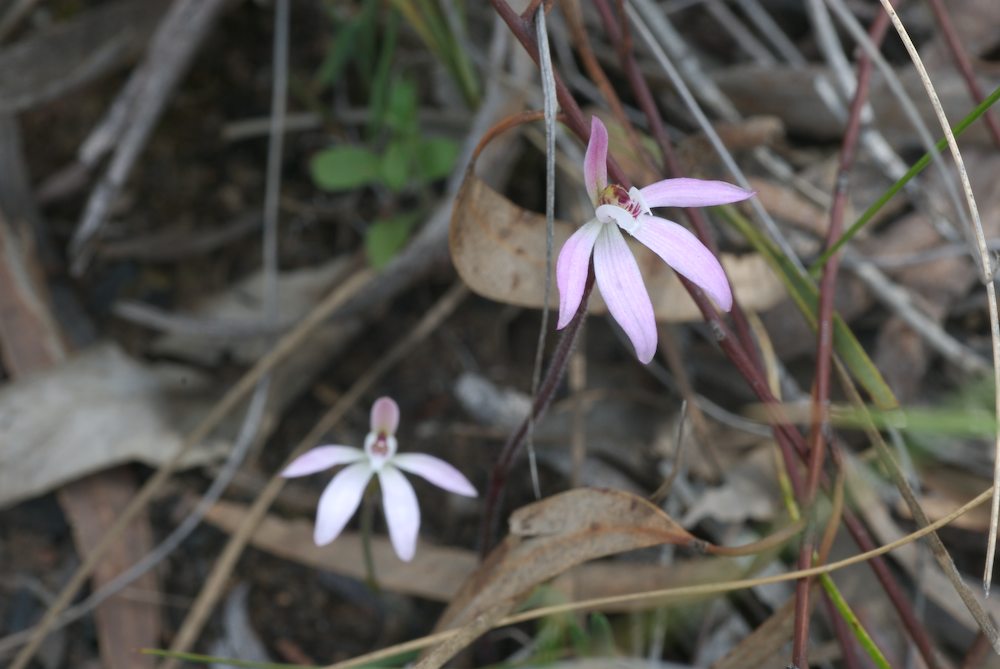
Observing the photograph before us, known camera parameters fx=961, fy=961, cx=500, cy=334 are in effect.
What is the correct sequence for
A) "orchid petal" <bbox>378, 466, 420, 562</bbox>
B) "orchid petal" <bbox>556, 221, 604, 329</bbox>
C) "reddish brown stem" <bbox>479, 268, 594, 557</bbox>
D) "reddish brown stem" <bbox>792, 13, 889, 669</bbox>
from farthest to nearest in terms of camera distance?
"orchid petal" <bbox>378, 466, 420, 562</bbox>
"reddish brown stem" <bbox>792, 13, 889, 669</bbox>
"reddish brown stem" <bbox>479, 268, 594, 557</bbox>
"orchid petal" <bbox>556, 221, 604, 329</bbox>

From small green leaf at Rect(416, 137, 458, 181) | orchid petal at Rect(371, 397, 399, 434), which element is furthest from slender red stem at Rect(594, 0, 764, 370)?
orchid petal at Rect(371, 397, 399, 434)

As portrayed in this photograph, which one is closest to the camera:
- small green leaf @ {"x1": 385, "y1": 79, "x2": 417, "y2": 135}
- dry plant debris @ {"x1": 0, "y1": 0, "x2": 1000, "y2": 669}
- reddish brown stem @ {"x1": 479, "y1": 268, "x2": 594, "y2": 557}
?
reddish brown stem @ {"x1": 479, "y1": 268, "x2": 594, "y2": 557}

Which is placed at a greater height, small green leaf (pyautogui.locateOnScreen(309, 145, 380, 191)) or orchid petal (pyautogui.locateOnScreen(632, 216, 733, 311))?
small green leaf (pyautogui.locateOnScreen(309, 145, 380, 191))

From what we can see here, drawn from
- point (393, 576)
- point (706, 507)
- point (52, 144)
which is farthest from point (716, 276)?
point (52, 144)

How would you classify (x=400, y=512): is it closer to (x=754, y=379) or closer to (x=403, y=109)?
(x=754, y=379)

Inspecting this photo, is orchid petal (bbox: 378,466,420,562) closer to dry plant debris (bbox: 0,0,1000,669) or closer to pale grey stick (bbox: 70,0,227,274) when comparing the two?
dry plant debris (bbox: 0,0,1000,669)

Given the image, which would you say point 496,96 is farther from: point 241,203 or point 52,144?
point 52,144

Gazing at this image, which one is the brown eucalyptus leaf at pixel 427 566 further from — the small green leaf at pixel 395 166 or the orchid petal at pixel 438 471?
the small green leaf at pixel 395 166
